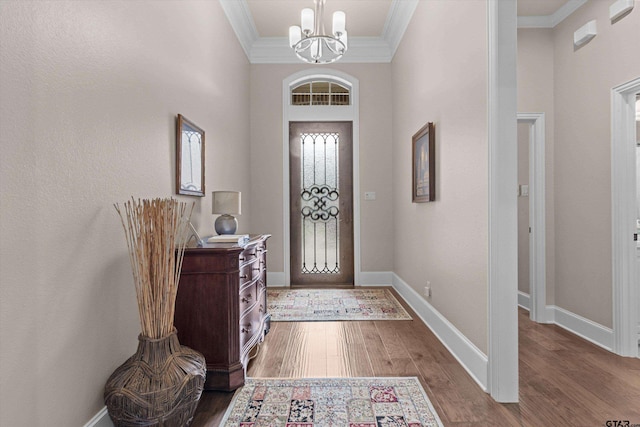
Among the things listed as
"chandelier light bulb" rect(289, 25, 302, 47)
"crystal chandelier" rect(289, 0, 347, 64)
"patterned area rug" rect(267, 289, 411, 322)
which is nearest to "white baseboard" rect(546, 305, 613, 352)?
"patterned area rug" rect(267, 289, 411, 322)

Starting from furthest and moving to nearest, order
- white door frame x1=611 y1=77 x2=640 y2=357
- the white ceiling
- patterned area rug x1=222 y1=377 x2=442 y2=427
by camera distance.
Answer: the white ceiling
white door frame x1=611 y1=77 x2=640 y2=357
patterned area rug x1=222 y1=377 x2=442 y2=427

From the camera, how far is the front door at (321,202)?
4.93 m

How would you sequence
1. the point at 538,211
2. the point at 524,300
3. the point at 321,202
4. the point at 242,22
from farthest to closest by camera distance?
the point at 321,202 → the point at 242,22 → the point at 524,300 → the point at 538,211

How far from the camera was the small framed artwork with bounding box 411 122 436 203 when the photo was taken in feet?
10.1

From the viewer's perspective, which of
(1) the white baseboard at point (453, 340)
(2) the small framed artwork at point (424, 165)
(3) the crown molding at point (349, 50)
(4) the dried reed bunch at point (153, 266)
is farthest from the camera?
(3) the crown molding at point (349, 50)

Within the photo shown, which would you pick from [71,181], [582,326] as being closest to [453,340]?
[582,326]

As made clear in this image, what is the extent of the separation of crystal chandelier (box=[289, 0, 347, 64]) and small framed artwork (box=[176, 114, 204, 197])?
46.8 inches

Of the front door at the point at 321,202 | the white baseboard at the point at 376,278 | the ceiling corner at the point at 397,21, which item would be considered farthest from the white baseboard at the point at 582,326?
the ceiling corner at the point at 397,21

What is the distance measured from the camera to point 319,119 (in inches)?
193

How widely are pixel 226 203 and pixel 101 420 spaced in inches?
59.6

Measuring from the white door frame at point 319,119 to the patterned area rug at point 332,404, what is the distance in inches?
108

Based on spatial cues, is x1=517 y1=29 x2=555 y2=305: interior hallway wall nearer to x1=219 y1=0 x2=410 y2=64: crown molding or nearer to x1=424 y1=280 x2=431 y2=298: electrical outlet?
x1=424 y1=280 x2=431 y2=298: electrical outlet

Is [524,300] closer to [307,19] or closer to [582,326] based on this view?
[582,326]

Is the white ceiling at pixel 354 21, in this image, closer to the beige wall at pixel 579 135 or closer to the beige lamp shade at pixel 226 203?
the beige wall at pixel 579 135
